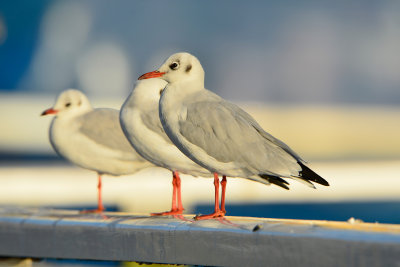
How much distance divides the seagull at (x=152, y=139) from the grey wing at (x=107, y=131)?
707 millimetres

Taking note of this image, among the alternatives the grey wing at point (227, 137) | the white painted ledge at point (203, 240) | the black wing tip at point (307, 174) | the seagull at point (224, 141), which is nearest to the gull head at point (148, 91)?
the seagull at point (224, 141)

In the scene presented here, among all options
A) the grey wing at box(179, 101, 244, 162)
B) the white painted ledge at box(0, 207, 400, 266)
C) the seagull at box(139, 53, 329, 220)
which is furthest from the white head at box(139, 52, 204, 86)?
the white painted ledge at box(0, 207, 400, 266)

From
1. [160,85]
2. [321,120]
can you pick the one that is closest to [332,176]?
[321,120]

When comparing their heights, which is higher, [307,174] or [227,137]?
[227,137]

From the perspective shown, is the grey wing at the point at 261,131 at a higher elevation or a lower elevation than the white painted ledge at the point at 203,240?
higher

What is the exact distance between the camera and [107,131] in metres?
5.16

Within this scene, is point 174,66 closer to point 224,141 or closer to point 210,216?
point 224,141

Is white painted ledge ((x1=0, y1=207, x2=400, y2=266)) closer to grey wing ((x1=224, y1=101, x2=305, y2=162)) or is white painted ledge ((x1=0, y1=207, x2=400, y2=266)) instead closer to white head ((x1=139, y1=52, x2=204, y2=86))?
grey wing ((x1=224, y1=101, x2=305, y2=162))

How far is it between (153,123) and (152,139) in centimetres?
11

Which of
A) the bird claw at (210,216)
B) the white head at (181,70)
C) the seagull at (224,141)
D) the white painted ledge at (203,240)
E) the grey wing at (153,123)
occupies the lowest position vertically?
the white painted ledge at (203,240)

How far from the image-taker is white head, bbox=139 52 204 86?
3793 millimetres

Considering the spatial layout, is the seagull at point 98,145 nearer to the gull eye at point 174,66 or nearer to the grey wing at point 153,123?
the grey wing at point 153,123

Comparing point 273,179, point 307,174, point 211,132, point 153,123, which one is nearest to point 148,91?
point 153,123

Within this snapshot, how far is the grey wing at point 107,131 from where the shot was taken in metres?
5.14
